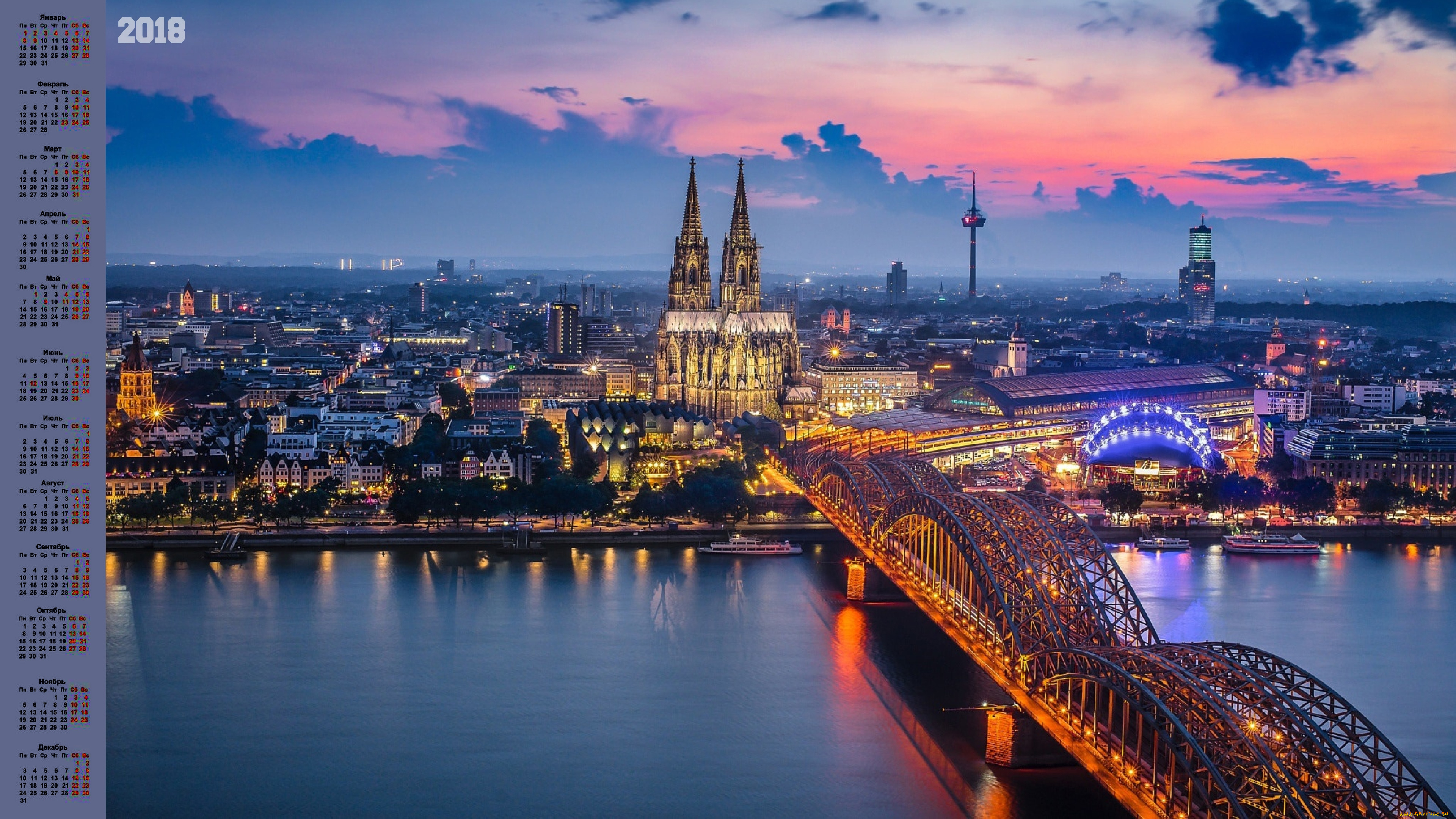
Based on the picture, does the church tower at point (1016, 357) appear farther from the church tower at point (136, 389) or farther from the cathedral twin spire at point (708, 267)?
the church tower at point (136, 389)

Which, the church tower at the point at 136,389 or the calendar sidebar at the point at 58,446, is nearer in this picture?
the calendar sidebar at the point at 58,446

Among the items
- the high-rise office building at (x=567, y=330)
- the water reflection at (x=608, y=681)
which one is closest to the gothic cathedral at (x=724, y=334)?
the water reflection at (x=608, y=681)

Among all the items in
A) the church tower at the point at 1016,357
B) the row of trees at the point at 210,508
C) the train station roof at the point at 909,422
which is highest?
the church tower at the point at 1016,357

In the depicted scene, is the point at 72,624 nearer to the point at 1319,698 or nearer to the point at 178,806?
the point at 178,806

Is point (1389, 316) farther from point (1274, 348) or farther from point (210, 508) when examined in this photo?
point (210, 508)

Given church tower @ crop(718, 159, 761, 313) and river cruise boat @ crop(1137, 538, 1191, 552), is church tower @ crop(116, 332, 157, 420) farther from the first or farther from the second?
river cruise boat @ crop(1137, 538, 1191, 552)

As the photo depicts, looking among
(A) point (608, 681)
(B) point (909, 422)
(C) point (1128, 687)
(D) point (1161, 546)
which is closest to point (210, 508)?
(A) point (608, 681)

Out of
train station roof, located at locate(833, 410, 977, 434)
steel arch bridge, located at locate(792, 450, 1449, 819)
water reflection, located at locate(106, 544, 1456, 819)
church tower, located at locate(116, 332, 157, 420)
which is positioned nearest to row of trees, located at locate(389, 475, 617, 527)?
water reflection, located at locate(106, 544, 1456, 819)

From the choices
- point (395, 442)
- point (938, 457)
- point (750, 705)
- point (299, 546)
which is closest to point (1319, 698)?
point (750, 705)
